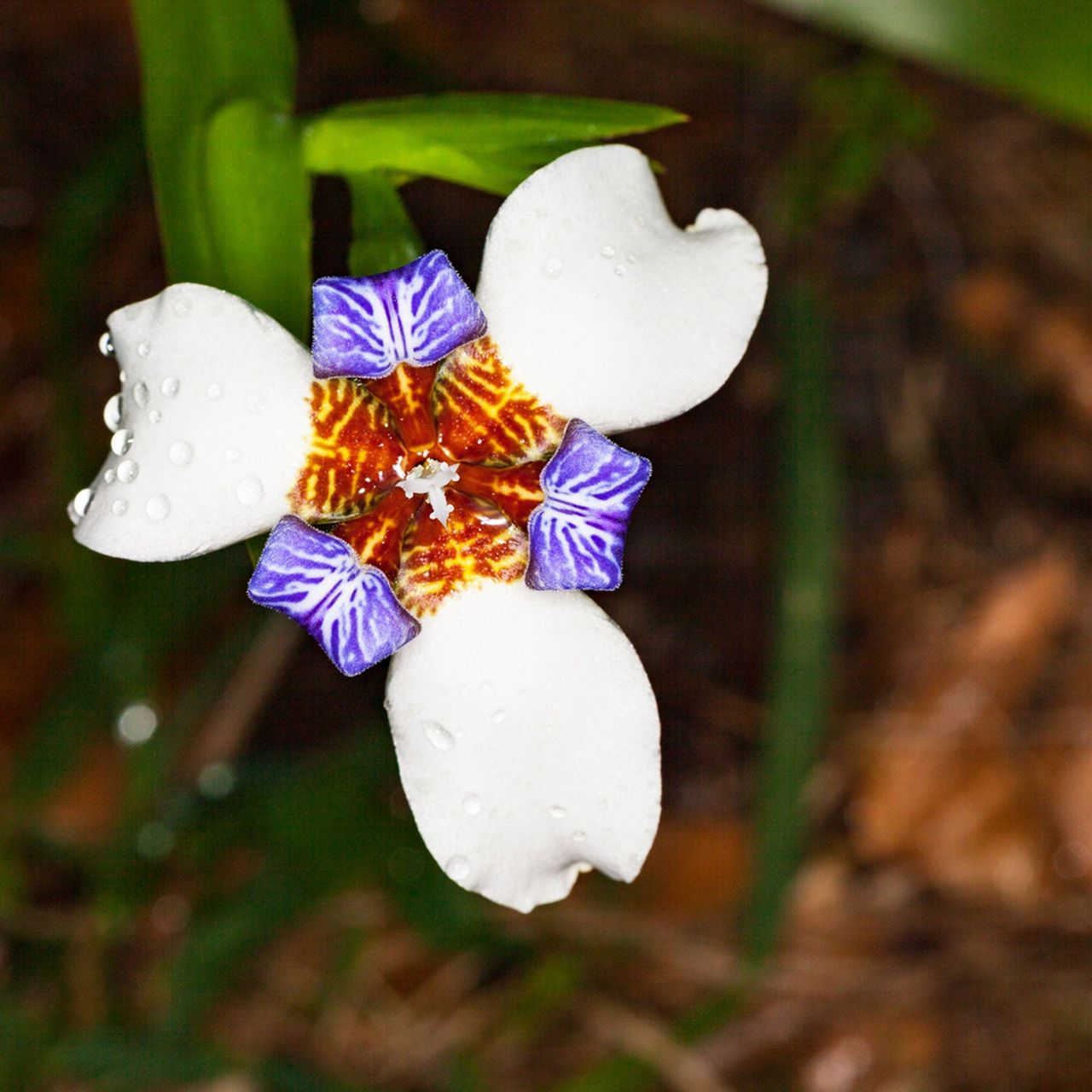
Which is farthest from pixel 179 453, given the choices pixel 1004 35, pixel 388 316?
pixel 1004 35

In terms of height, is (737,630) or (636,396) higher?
(636,396)

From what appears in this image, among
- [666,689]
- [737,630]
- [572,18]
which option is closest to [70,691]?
[666,689]

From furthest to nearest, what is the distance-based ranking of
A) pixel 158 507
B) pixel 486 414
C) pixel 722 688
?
pixel 722 688 → pixel 486 414 → pixel 158 507

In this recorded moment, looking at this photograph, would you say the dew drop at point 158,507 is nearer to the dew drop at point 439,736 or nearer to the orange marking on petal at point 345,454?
the orange marking on petal at point 345,454

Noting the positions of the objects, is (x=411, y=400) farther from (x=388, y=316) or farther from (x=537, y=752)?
(x=537, y=752)

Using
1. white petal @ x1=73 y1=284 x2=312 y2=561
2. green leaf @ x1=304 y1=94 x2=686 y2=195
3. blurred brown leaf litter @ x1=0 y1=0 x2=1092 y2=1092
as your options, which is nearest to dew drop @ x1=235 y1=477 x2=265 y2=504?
white petal @ x1=73 y1=284 x2=312 y2=561

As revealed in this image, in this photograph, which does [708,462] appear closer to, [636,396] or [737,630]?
[737,630]

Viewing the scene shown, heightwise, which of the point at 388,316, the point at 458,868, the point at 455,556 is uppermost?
the point at 388,316
